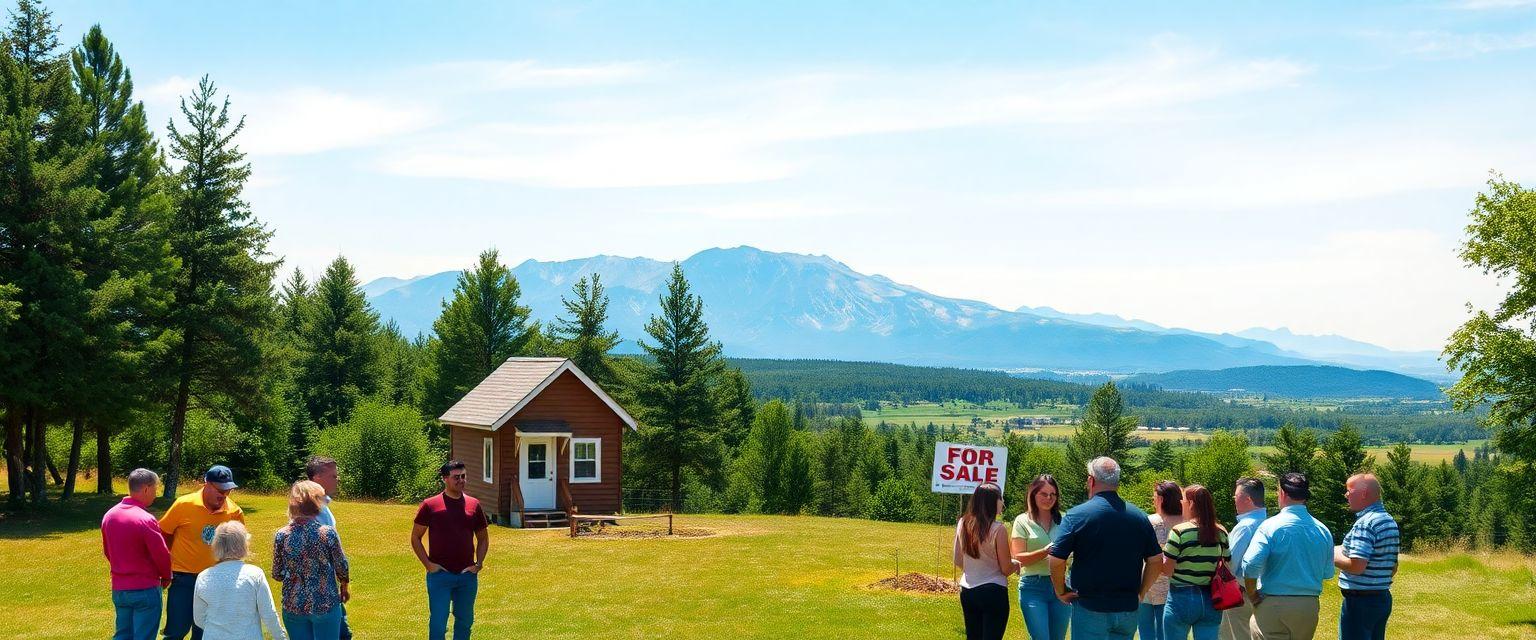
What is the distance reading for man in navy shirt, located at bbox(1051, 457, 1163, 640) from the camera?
831cm

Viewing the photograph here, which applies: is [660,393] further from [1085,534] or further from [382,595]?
[1085,534]

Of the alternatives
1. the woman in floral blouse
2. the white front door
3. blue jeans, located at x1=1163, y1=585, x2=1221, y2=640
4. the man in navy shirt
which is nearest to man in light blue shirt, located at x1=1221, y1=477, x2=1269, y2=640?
blue jeans, located at x1=1163, y1=585, x2=1221, y2=640

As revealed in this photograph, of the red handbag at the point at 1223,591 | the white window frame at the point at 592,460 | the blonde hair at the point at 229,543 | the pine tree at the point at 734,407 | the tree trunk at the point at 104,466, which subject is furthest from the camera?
the pine tree at the point at 734,407

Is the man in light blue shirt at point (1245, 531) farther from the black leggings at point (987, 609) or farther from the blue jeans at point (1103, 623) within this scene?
the black leggings at point (987, 609)

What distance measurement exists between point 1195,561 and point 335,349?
53.8 metres

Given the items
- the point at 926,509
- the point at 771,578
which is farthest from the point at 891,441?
the point at 771,578

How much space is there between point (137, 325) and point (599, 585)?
20038mm

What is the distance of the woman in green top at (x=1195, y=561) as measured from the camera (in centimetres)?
930

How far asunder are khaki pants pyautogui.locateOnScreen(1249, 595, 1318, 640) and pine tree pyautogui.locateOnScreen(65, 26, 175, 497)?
2731 cm

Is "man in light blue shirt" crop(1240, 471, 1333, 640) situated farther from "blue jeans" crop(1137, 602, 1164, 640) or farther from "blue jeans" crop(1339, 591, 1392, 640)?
"blue jeans" crop(1137, 602, 1164, 640)

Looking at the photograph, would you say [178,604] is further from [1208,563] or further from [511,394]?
[511,394]

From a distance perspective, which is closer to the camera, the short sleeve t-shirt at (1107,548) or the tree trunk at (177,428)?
the short sleeve t-shirt at (1107,548)

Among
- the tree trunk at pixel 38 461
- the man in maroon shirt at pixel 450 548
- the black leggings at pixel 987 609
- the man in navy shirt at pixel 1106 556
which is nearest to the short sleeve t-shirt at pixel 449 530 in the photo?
the man in maroon shirt at pixel 450 548

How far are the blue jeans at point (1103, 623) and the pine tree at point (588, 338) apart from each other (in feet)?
156
